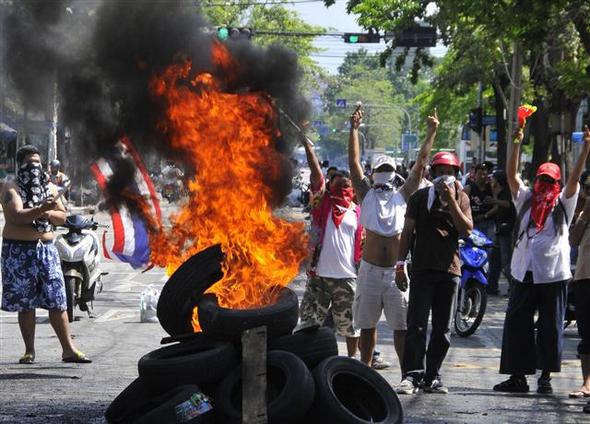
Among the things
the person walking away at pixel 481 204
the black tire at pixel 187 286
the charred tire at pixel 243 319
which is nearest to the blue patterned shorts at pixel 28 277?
the black tire at pixel 187 286

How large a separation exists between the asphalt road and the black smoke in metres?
1.66

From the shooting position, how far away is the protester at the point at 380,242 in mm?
10383

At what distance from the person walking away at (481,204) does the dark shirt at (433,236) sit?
Answer: 9248 millimetres

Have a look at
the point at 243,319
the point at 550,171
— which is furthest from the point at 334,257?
the point at 243,319

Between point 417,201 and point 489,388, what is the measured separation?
5.73 ft

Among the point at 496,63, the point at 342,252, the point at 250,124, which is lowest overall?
the point at 342,252

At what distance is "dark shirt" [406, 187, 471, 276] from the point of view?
10.0 m

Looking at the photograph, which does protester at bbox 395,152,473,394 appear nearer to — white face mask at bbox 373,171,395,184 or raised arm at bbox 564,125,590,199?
white face mask at bbox 373,171,395,184

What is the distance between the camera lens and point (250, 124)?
8.77 metres

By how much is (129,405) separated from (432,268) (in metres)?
3.17

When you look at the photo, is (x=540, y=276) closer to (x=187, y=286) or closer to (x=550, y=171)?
(x=550, y=171)

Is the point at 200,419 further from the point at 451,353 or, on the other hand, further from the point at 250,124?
the point at 451,353

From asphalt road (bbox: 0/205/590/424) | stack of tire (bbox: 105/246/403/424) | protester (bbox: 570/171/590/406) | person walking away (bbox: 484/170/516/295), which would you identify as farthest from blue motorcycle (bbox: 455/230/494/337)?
stack of tire (bbox: 105/246/403/424)

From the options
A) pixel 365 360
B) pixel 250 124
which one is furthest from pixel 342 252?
pixel 250 124
